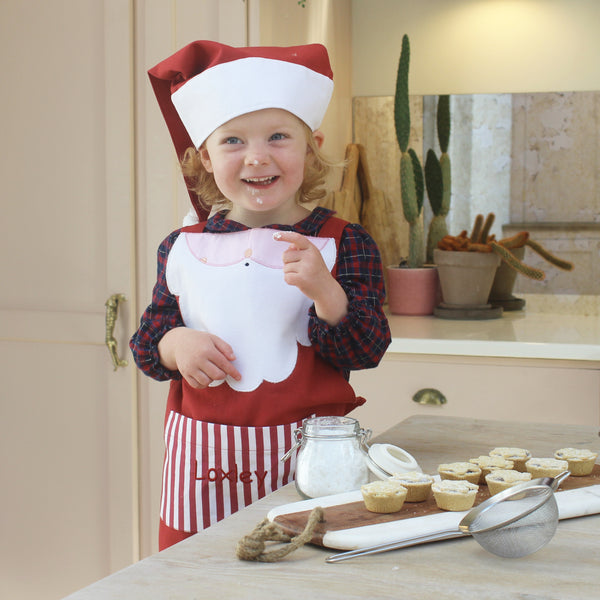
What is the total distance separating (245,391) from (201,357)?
8 centimetres

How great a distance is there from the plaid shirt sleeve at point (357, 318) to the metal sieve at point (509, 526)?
0.37 metres

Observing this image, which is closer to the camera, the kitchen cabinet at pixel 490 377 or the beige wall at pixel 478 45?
the kitchen cabinet at pixel 490 377

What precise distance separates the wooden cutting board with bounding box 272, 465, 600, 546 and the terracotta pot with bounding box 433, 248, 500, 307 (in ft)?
4.77

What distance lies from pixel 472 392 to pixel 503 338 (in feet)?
0.48

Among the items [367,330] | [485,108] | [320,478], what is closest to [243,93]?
[367,330]

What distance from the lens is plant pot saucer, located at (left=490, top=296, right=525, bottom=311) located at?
7.76 feet

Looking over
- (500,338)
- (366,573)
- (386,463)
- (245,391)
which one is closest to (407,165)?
(500,338)

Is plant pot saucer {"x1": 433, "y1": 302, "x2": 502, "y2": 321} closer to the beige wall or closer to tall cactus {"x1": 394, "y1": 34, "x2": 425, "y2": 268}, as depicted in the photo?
tall cactus {"x1": 394, "y1": 34, "x2": 425, "y2": 268}

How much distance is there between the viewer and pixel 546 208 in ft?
7.86

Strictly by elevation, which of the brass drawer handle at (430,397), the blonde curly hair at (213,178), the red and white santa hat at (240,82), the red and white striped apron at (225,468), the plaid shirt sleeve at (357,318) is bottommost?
the brass drawer handle at (430,397)

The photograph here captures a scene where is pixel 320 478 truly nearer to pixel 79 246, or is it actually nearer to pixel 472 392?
pixel 472 392

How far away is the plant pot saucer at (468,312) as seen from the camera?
2205 millimetres

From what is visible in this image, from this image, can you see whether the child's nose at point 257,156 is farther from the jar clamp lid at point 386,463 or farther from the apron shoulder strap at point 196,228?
the jar clamp lid at point 386,463


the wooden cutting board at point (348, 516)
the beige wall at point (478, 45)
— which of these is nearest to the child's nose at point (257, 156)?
the wooden cutting board at point (348, 516)
